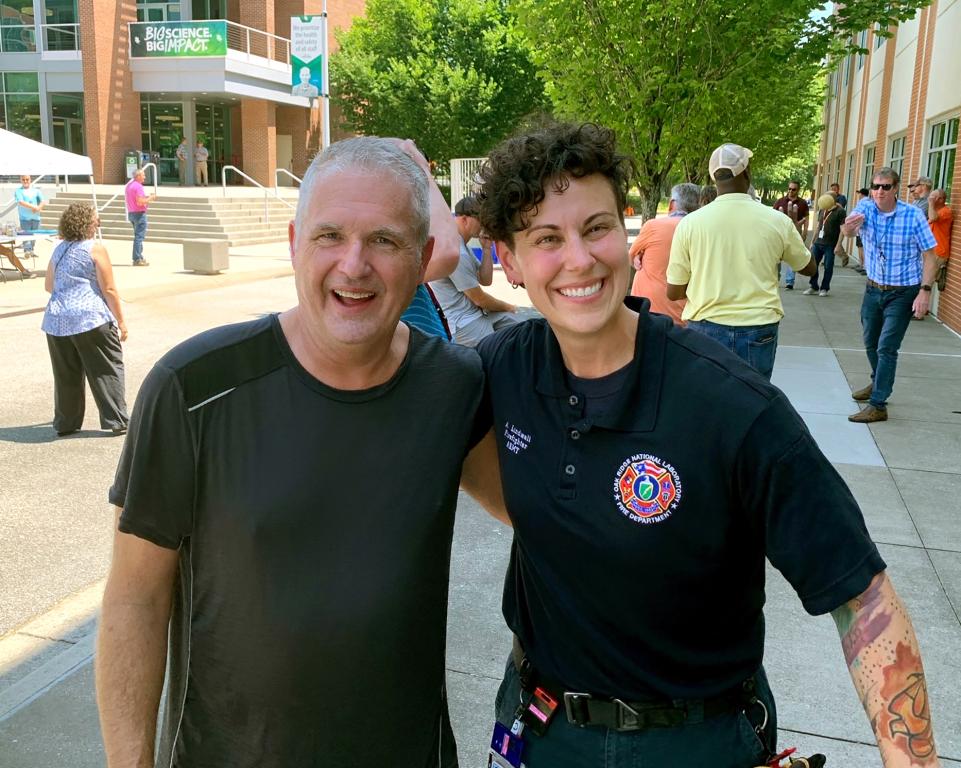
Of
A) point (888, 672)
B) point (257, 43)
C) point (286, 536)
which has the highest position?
point (257, 43)

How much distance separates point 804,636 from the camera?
386 cm

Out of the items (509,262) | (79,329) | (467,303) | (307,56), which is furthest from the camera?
(307,56)

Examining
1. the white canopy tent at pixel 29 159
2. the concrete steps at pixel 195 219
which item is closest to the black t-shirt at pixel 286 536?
the white canopy tent at pixel 29 159

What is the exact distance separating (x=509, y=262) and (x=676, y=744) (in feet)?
3.38

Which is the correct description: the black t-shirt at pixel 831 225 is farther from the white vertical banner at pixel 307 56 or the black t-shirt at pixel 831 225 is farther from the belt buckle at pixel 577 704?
the belt buckle at pixel 577 704

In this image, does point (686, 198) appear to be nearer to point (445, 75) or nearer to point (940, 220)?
point (940, 220)

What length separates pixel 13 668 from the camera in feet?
11.9

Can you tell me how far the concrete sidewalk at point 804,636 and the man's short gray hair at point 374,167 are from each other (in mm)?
982

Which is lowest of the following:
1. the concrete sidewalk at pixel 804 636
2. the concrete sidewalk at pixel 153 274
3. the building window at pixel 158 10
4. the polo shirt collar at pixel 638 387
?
the concrete sidewalk at pixel 804 636

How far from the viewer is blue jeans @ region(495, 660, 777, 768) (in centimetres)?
166

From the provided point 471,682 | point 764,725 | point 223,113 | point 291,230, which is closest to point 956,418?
point 471,682

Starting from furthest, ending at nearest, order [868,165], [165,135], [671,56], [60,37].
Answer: [165,135], [60,37], [868,165], [671,56]

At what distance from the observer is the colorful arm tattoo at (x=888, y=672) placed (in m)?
1.46

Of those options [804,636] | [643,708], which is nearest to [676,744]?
[643,708]
